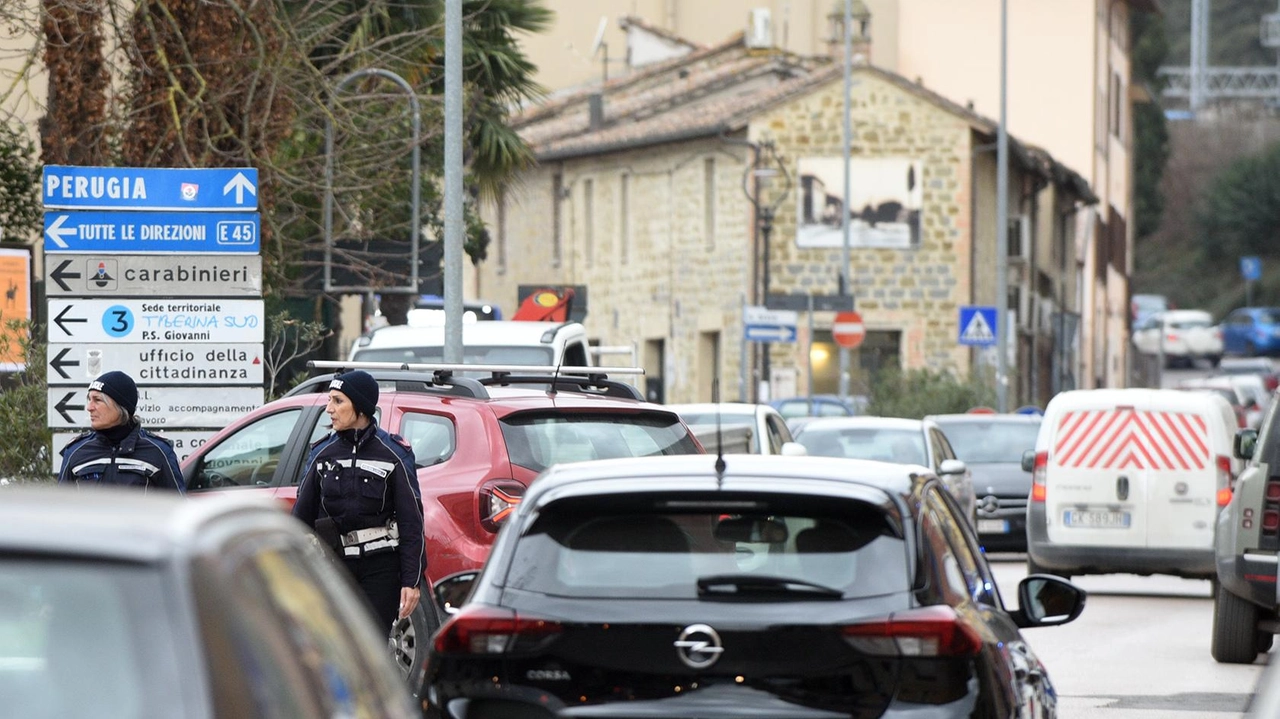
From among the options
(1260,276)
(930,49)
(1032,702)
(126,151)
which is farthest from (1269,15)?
(1032,702)

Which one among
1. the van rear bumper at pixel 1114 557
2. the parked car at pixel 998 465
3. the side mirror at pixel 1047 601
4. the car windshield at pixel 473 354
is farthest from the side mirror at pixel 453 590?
the parked car at pixel 998 465

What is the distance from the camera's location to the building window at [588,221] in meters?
54.9

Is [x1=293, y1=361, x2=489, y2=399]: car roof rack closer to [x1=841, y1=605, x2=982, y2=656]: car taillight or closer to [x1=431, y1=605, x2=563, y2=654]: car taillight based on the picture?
[x1=431, y1=605, x2=563, y2=654]: car taillight

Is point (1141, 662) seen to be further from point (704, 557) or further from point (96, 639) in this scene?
point (96, 639)

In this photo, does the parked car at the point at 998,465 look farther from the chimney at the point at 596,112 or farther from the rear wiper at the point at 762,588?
the chimney at the point at 596,112

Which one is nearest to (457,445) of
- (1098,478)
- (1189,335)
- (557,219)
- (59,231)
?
(59,231)

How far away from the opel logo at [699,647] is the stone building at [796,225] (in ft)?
130

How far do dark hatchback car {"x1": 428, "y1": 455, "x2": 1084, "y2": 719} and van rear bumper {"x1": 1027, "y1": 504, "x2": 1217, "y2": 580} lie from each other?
1323 centimetres

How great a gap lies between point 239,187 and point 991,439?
43.3 ft

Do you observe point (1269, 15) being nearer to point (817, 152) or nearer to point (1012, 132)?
point (1012, 132)

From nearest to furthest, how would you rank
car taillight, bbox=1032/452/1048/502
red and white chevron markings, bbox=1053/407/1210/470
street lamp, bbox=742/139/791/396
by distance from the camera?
red and white chevron markings, bbox=1053/407/1210/470
car taillight, bbox=1032/452/1048/502
street lamp, bbox=742/139/791/396

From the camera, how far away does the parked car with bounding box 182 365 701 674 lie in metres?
11.2

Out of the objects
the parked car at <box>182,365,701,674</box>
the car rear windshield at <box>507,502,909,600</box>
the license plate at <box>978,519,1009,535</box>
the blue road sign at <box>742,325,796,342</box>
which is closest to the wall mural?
the blue road sign at <box>742,325,796,342</box>

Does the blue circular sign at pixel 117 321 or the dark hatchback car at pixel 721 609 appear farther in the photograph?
the blue circular sign at pixel 117 321
